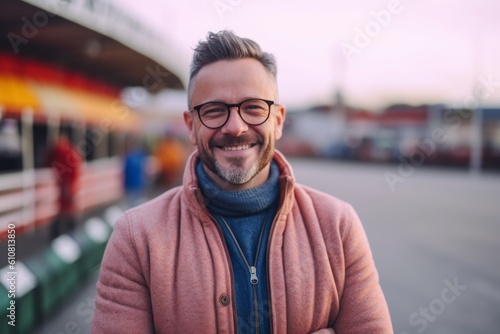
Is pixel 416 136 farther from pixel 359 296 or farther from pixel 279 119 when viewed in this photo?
pixel 359 296

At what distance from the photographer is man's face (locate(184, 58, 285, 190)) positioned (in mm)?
1716

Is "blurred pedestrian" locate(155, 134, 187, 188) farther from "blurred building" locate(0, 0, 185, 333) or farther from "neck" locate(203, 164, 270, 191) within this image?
"neck" locate(203, 164, 270, 191)

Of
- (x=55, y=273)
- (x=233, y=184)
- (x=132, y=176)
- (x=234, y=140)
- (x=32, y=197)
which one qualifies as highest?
(x=234, y=140)

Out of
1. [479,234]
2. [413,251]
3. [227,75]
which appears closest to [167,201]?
[227,75]

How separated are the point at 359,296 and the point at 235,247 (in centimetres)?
52

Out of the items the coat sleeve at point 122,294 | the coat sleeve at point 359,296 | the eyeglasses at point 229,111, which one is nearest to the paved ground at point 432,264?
the coat sleeve at point 359,296

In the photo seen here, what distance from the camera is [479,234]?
884cm

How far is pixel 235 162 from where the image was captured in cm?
175

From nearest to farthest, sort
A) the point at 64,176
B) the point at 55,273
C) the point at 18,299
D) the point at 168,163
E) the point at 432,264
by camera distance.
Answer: the point at 18,299 → the point at 55,273 → the point at 432,264 → the point at 64,176 → the point at 168,163

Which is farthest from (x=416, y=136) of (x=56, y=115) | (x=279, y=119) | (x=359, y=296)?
(x=359, y=296)

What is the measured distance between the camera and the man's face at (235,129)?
1.72 metres

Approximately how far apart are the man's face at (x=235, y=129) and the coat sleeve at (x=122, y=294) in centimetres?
46

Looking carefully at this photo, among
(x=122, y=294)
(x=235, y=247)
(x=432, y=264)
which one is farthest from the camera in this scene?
(x=432, y=264)

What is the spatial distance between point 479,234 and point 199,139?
866 centimetres
